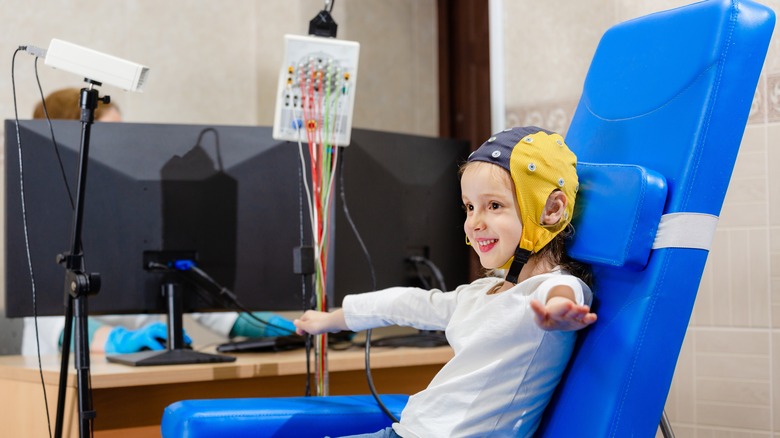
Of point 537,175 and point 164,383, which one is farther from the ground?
point 537,175

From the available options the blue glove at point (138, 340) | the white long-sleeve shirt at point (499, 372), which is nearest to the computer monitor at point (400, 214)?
the blue glove at point (138, 340)

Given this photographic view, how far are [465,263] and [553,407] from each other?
1083 mm

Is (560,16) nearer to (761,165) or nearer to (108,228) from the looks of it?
(761,165)

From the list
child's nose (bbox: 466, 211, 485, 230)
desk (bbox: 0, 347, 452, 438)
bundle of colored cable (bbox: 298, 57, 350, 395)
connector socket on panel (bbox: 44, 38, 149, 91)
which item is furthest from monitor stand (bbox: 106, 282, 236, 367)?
child's nose (bbox: 466, 211, 485, 230)

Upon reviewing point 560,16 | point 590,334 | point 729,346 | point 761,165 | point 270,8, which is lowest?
point 729,346

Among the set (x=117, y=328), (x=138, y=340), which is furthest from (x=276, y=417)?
(x=117, y=328)

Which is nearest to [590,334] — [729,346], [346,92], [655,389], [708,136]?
[655,389]

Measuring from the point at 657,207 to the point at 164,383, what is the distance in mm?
1094

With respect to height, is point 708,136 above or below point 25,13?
below

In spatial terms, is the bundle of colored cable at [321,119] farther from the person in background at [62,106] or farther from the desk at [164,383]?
the person in background at [62,106]

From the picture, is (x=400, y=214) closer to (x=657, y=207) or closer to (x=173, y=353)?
(x=173, y=353)

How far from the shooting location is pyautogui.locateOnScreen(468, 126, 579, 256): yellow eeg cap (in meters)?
1.29

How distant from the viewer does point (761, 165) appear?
1766 millimetres

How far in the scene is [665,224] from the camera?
1.18 meters
